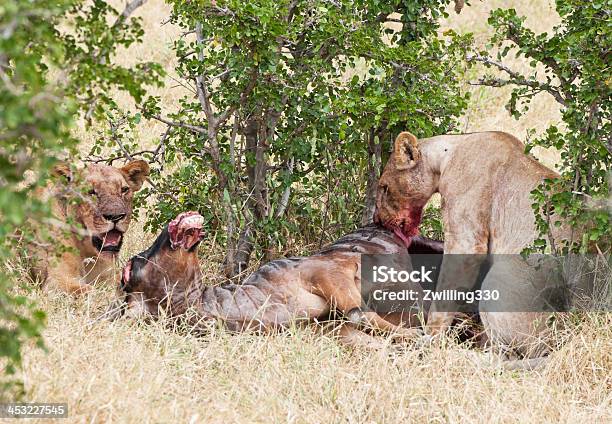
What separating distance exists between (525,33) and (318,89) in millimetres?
1354

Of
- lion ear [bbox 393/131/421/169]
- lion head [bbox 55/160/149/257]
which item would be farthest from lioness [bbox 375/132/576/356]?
lion head [bbox 55/160/149/257]

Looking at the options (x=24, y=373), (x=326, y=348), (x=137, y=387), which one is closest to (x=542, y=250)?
(x=326, y=348)

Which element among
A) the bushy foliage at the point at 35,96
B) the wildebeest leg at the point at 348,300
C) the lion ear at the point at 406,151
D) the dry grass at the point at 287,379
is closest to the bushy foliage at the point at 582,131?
the dry grass at the point at 287,379

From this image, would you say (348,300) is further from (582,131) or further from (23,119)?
(23,119)

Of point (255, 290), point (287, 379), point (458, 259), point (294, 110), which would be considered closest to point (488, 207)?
point (458, 259)

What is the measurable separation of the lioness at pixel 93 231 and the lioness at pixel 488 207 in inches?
70.0

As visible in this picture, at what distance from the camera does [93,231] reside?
627cm

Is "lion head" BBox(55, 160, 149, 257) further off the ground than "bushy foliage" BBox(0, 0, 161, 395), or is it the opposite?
"bushy foliage" BBox(0, 0, 161, 395)

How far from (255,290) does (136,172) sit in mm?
1288

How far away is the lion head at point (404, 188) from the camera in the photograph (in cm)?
651

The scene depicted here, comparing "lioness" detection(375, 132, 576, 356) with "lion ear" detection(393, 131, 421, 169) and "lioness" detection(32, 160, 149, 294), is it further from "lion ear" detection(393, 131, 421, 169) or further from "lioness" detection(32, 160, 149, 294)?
"lioness" detection(32, 160, 149, 294)

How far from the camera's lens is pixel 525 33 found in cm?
623

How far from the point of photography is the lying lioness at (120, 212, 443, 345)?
581 cm

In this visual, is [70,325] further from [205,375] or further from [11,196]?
[11,196]
